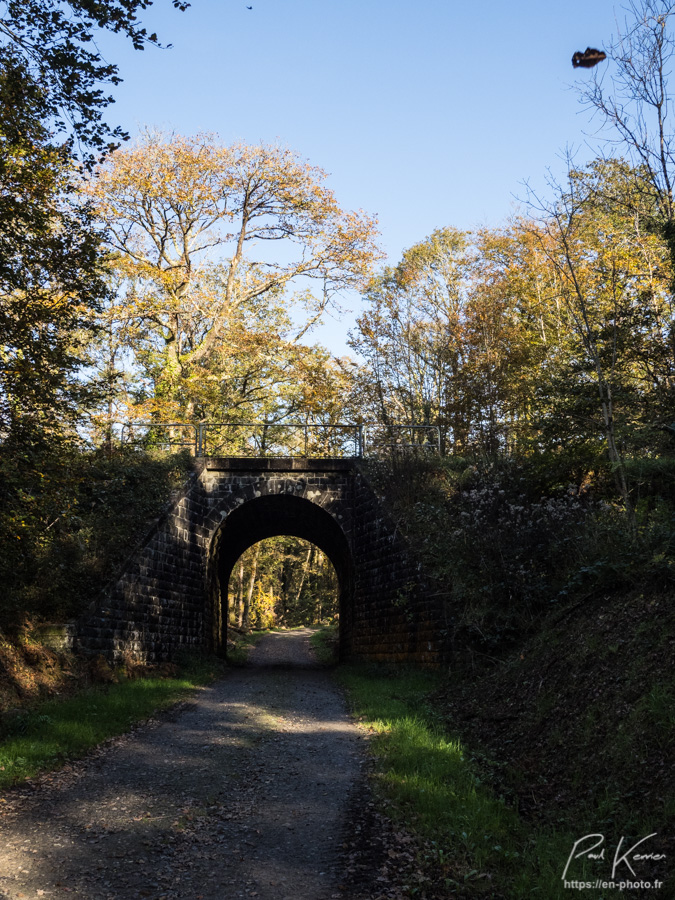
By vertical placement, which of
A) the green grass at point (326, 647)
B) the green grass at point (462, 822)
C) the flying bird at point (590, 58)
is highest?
the flying bird at point (590, 58)

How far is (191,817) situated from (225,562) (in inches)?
717

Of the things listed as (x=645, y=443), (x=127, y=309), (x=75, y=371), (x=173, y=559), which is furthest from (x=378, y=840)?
A: (x=127, y=309)

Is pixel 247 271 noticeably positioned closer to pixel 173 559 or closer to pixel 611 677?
pixel 173 559

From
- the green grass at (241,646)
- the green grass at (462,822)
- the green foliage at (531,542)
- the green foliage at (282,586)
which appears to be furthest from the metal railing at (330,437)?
the green foliage at (282,586)

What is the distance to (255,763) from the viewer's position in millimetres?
7695

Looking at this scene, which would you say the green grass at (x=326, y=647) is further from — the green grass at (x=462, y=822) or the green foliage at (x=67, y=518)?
the green grass at (x=462, y=822)

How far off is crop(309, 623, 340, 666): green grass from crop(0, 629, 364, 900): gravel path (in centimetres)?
1327

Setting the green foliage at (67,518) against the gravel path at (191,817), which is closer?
the gravel path at (191,817)

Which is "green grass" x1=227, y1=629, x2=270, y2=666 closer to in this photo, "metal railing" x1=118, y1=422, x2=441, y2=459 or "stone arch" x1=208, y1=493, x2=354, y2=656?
"stone arch" x1=208, y1=493, x2=354, y2=656

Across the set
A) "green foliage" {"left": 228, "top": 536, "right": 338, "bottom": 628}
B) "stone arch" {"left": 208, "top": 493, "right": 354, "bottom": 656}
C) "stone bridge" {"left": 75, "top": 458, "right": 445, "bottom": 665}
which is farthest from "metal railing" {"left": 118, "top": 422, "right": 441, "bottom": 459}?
"green foliage" {"left": 228, "top": 536, "right": 338, "bottom": 628}

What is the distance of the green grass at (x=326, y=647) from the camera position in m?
23.1

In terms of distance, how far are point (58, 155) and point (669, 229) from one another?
8.55 metres

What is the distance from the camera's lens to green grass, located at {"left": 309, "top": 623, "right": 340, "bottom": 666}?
23062 millimetres

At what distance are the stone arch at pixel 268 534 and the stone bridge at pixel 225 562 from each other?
0.06 metres
